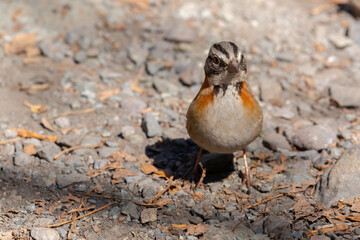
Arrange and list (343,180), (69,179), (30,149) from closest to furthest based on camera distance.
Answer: (343,180) → (69,179) → (30,149)

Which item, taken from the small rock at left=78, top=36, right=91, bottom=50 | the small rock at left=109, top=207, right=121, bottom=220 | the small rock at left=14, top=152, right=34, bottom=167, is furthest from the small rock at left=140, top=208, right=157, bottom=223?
the small rock at left=78, top=36, right=91, bottom=50

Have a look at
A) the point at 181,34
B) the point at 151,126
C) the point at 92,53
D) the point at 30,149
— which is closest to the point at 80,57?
the point at 92,53

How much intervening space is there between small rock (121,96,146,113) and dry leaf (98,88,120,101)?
27cm

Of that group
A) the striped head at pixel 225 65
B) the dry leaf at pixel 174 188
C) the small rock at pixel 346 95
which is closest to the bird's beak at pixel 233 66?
the striped head at pixel 225 65

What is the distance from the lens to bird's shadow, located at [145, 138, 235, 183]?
601 cm

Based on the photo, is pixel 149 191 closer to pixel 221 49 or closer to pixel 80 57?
pixel 221 49

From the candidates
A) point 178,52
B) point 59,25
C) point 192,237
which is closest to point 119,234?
point 192,237

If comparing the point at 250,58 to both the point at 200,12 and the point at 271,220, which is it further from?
the point at 271,220

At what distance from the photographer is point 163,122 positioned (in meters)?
6.98

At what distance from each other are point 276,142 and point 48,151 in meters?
3.15

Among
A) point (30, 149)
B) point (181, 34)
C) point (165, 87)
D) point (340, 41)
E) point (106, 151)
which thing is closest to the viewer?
point (30, 149)

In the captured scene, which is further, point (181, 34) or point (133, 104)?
point (181, 34)

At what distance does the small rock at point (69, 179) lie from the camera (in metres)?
5.63

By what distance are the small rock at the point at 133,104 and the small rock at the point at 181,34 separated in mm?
1807
